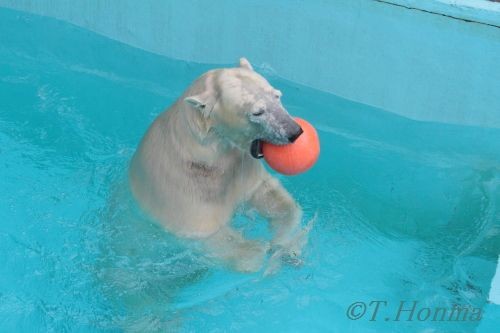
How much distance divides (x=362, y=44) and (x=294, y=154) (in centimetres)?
221

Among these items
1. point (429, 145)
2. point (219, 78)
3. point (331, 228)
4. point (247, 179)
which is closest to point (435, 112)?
point (429, 145)

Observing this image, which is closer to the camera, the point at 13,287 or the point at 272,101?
the point at 272,101

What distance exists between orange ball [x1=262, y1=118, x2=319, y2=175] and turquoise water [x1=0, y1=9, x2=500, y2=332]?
77 centimetres

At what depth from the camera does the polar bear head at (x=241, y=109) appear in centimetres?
301

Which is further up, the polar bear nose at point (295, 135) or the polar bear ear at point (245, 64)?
the polar bear ear at point (245, 64)

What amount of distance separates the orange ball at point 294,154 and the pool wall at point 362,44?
2047 mm

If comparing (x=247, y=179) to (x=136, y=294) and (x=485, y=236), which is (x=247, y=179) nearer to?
(x=136, y=294)

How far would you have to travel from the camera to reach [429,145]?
5082 mm

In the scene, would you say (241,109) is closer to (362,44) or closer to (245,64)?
(245,64)

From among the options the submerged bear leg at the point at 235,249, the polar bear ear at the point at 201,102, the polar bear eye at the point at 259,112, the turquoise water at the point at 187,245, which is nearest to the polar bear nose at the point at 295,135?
the polar bear eye at the point at 259,112

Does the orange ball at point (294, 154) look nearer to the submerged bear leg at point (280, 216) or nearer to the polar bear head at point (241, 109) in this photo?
the polar bear head at point (241, 109)

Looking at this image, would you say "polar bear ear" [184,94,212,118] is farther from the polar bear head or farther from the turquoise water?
the turquoise water

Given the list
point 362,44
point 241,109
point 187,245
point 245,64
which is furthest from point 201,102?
point 362,44

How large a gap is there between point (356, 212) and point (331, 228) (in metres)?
0.24
